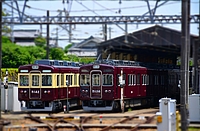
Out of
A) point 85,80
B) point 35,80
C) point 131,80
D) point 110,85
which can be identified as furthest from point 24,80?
point 131,80

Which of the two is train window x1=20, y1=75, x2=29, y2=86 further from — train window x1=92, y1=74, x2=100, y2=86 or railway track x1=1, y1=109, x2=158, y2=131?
railway track x1=1, y1=109, x2=158, y2=131

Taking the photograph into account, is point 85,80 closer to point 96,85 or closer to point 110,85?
point 96,85

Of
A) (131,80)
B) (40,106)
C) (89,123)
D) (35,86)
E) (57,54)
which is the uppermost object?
(57,54)

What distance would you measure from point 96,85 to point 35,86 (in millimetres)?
2791

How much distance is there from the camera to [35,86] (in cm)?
2470

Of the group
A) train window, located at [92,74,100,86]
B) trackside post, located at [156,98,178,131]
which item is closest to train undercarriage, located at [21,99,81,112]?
train window, located at [92,74,100,86]

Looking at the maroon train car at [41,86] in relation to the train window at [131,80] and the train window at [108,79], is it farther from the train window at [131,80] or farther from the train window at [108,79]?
the train window at [131,80]

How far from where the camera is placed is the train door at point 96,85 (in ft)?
80.3

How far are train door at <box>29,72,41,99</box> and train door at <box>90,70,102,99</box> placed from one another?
2.38m

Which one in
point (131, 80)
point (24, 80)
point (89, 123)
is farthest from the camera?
point (131, 80)

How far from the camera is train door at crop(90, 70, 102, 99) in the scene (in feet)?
80.3

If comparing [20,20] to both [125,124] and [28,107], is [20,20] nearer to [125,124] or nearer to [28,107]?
[28,107]

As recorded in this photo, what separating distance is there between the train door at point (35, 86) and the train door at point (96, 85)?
2377 millimetres

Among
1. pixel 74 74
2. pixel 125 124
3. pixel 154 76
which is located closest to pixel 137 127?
pixel 125 124
